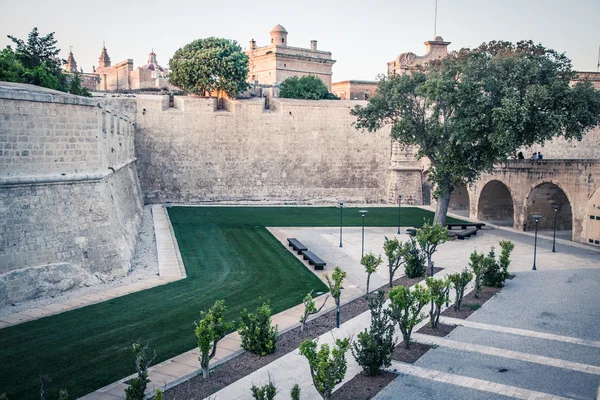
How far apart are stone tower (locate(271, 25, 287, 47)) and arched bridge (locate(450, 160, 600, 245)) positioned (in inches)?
1244

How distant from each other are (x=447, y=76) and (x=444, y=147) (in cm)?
279

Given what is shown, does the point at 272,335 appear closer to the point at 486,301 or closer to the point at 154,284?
the point at 154,284

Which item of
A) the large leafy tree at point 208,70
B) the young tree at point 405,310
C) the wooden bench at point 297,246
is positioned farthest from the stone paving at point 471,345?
the large leafy tree at point 208,70

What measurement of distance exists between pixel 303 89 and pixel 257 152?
12887 millimetres

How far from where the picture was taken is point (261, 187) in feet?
106

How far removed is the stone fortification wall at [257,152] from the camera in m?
30.7

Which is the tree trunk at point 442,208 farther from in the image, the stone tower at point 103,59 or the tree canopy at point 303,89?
the stone tower at point 103,59

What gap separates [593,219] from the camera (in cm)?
2134

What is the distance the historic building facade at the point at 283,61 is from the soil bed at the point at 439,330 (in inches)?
1656

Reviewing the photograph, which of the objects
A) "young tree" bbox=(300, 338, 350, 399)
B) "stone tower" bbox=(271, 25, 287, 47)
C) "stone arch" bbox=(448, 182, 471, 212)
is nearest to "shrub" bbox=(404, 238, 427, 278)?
"young tree" bbox=(300, 338, 350, 399)

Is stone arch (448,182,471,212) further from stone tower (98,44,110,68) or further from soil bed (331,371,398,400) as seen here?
stone tower (98,44,110,68)

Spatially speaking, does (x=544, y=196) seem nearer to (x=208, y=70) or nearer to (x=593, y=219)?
(x=593, y=219)

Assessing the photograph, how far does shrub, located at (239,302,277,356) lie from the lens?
32.5 feet

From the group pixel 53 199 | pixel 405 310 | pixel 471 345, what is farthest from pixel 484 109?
pixel 53 199
